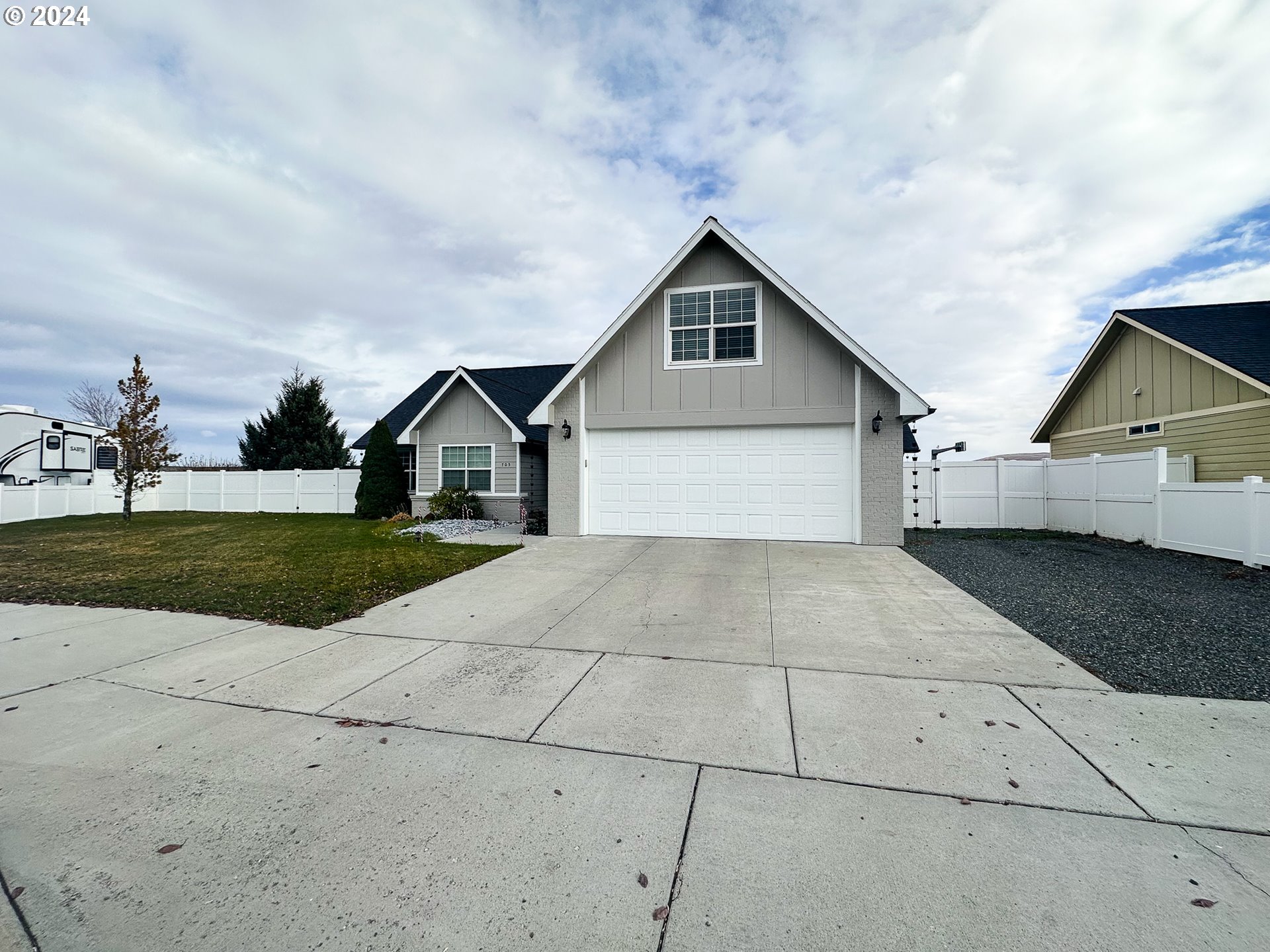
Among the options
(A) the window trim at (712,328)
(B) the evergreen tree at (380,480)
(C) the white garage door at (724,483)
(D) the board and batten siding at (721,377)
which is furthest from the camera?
(B) the evergreen tree at (380,480)

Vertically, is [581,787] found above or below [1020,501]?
below

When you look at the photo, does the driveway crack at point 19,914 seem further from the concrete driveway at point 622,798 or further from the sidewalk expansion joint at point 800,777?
the sidewalk expansion joint at point 800,777

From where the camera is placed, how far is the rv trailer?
66.0 ft

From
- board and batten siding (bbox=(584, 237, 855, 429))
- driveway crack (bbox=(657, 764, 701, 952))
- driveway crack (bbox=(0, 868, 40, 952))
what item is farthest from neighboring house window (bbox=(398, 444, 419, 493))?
driveway crack (bbox=(657, 764, 701, 952))

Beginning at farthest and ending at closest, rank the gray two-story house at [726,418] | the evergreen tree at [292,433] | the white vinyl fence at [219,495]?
1. the evergreen tree at [292,433]
2. the white vinyl fence at [219,495]
3. the gray two-story house at [726,418]

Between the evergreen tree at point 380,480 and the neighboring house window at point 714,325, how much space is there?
433 inches

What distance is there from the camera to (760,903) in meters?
1.90

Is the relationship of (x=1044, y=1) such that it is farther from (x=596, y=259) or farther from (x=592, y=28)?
(x=596, y=259)

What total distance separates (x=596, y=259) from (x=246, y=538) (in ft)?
38.6

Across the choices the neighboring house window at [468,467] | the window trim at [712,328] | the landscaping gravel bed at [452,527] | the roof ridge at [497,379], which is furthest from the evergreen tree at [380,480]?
the window trim at [712,328]

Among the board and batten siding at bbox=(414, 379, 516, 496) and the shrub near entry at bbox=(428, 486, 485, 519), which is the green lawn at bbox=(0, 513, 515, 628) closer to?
the shrub near entry at bbox=(428, 486, 485, 519)

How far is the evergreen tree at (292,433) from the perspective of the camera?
27.5 meters

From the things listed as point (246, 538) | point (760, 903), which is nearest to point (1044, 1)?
point (760, 903)

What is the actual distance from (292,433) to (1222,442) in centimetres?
3507
